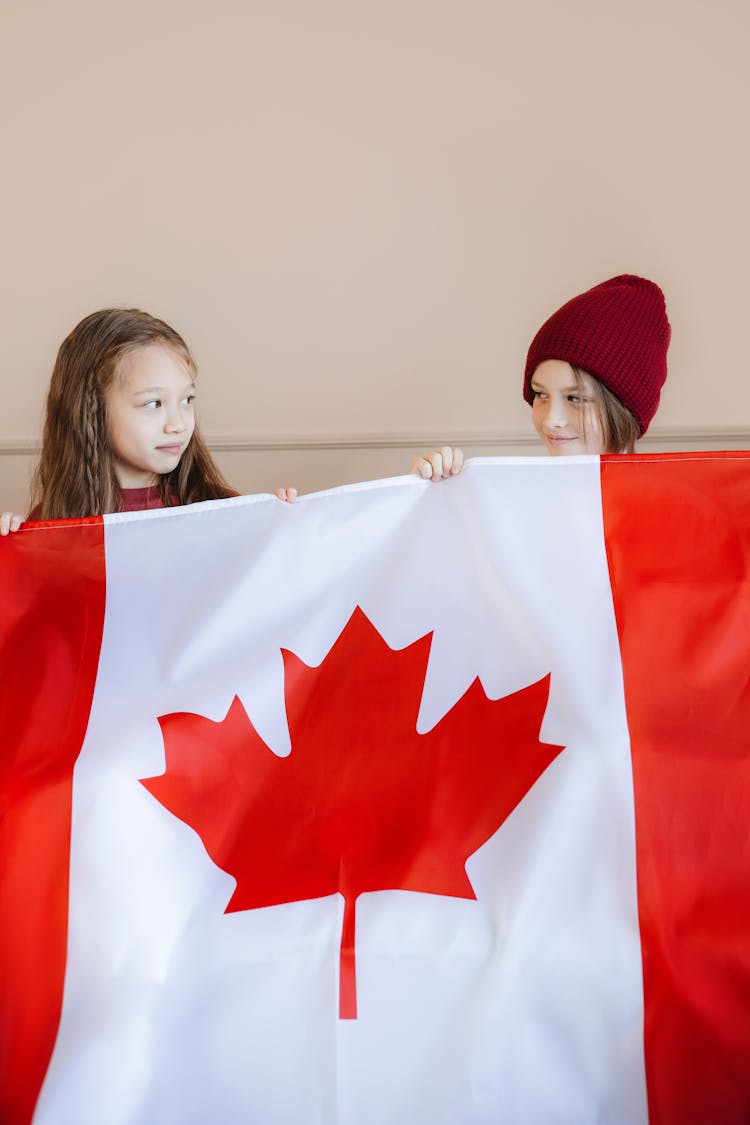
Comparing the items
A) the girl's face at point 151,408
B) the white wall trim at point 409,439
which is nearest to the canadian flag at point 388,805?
the girl's face at point 151,408

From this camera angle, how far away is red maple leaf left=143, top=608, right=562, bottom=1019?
44.9 inches

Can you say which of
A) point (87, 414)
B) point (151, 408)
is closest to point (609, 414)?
point (151, 408)

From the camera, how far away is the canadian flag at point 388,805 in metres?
1.04

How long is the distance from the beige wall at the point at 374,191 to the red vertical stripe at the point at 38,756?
823 millimetres

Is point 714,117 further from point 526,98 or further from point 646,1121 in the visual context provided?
point 646,1121

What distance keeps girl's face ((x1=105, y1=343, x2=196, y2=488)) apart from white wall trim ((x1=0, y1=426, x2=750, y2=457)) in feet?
1.45

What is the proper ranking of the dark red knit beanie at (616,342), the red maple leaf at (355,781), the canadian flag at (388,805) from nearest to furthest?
the canadian flag at (388,805)
the red maple leaf at (355,781)
the dark red knit beanie at (616,342)

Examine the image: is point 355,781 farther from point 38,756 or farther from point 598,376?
point 598,376

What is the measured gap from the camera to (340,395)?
7.00 ft

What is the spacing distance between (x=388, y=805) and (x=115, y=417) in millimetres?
812

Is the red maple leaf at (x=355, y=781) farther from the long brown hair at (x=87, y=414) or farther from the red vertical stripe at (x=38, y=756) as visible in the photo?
the long brown hair at (x=87, y=414)

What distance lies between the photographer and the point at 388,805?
46.7 inches

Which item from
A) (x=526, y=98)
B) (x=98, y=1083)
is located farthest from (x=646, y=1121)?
(x=526, y=98)

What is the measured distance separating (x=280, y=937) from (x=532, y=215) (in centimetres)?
153
